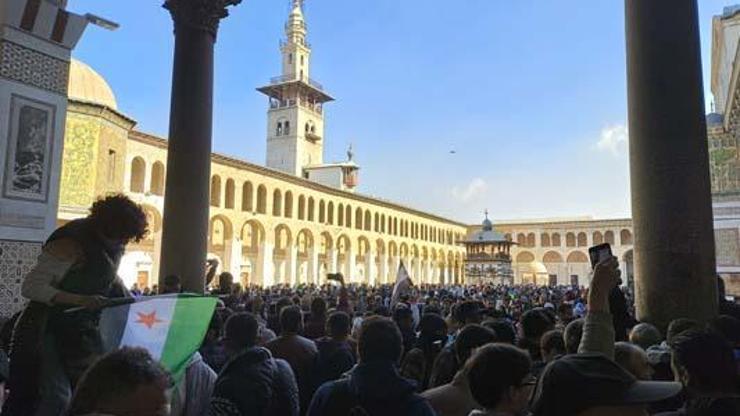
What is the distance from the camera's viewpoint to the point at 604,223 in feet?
187

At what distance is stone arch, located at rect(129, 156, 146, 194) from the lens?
1042 inches

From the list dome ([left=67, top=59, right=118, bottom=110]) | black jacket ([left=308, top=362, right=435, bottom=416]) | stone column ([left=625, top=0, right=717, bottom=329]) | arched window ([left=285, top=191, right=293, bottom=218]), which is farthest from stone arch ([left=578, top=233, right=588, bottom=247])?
black jacket ([left=308, top=362, right=435, bottom=416])

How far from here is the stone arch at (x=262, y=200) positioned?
34719mm

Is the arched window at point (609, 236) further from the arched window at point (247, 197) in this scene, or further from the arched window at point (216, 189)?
the arched window at point (216, 189)

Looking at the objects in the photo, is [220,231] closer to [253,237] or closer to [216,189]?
[216,189]

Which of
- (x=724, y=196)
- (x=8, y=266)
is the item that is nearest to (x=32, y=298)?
(x=8, y=266)

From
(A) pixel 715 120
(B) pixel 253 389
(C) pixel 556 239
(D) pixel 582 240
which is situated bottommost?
(B) pixel 253 389

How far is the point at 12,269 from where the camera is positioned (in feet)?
21.1

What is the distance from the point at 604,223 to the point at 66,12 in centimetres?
5700

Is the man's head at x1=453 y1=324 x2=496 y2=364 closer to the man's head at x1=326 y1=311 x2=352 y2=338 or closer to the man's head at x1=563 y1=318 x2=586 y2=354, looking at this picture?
the man's head at x1=563 y1=318 x2=586 y2=354

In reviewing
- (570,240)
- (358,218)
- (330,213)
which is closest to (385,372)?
(330,213)

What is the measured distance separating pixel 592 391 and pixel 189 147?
5437mm

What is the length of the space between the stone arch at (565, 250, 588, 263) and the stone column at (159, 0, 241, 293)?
186 ft

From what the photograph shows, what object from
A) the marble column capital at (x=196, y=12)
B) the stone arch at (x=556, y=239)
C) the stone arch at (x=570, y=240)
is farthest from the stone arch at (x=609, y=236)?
the marble column capital at (x=196, y=12)
